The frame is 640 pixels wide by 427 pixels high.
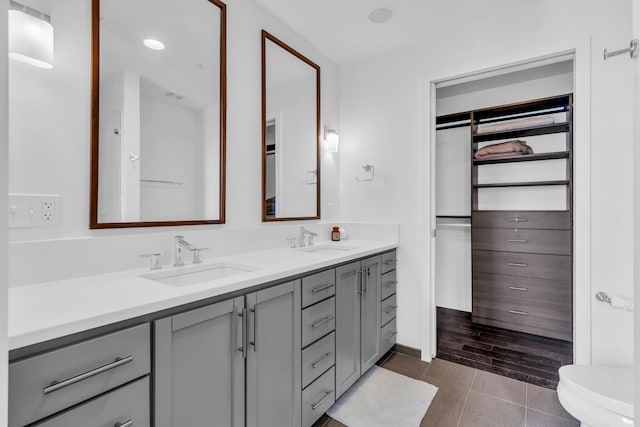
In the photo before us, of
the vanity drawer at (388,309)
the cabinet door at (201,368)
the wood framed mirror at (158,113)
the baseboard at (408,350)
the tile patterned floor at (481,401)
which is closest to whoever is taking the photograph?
the cabinet door at (201,368)

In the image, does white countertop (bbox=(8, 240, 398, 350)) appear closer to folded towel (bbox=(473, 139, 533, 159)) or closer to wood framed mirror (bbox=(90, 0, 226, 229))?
wood framed mirror (bbox=(90, 0, 226, 229))

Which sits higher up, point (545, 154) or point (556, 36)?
point (556, 36)

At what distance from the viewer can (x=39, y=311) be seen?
837 millimetres

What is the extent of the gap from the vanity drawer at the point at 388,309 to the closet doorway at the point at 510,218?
492mm

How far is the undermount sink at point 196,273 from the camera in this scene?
140cm

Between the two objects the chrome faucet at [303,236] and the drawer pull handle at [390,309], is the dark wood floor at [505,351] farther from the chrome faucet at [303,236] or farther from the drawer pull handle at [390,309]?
the chrome faucet at [303,236]

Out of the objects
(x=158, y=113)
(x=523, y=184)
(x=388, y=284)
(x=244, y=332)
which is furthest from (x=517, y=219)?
(x=158, y=113)

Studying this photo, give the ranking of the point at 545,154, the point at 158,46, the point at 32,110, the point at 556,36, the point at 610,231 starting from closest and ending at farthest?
the point at 32,110
the point at 158,46
the point at 610,231
the point at 556,36
the point at 545,154

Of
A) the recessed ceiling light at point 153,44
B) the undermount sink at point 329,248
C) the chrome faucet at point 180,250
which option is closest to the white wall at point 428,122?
the undermount sink at point 329,248

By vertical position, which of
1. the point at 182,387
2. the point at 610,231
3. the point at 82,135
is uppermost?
the point at 82,135

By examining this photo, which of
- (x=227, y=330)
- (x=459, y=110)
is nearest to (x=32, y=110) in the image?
(x=227, y=330)

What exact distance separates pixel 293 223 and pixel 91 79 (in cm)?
147

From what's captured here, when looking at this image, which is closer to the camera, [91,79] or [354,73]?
[91,79]

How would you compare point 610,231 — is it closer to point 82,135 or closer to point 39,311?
point 39,311
